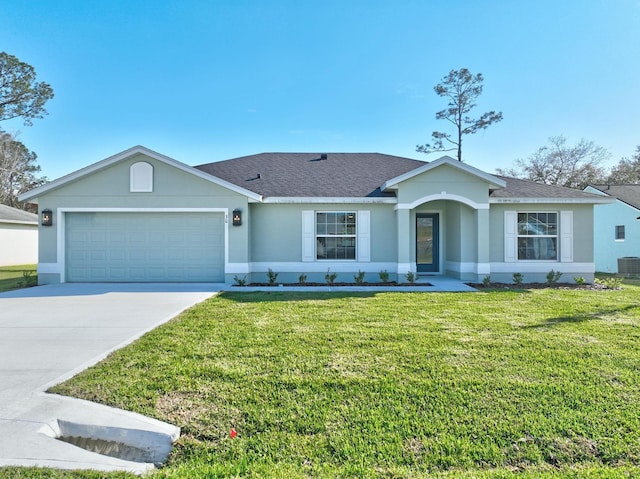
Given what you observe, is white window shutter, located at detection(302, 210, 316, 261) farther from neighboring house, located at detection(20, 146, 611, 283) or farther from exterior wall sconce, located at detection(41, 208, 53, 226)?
exterior wall sconce, located at detection(41, 208, 53, 226)

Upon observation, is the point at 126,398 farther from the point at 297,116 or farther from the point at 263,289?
the point at 297,116

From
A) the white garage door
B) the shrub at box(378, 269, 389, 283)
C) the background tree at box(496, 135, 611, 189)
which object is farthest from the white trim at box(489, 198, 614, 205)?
the background tree at box(496, 135, 611, 189)

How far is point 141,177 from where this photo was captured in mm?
11438

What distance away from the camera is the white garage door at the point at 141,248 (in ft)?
38.2

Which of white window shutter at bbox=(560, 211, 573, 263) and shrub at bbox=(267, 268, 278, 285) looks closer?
shrub at bbox=(267, 268, 278, 285)

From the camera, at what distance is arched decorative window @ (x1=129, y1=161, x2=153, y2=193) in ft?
37.4

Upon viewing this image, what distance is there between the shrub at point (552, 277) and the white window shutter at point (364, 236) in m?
5.85

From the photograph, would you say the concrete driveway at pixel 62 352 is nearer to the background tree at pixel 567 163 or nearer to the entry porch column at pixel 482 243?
the entry porch column at pixel 482 243

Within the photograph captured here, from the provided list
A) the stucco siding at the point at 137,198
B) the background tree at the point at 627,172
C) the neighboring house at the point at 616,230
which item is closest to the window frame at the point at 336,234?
the stucco siding at the point at 137,198

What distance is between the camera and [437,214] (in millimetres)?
13453

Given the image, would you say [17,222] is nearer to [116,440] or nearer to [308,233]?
[308,233]

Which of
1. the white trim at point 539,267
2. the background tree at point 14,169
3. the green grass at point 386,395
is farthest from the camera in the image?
the background tree at point 14,169

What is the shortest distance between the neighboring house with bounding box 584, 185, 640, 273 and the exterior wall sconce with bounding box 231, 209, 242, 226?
1914 cm

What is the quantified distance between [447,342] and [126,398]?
4102mm
